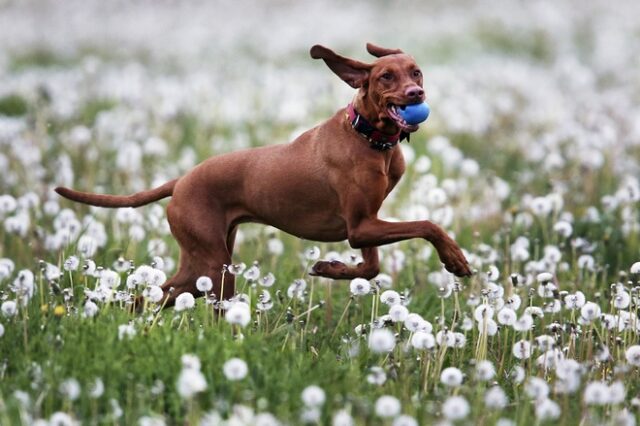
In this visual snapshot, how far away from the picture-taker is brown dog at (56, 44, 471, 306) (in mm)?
5227

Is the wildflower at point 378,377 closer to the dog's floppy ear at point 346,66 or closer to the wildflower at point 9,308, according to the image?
the dog's floppy ear at point 346,66

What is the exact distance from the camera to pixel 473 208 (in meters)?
8.83

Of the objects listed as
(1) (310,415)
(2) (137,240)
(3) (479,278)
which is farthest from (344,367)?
(2) (137,240)

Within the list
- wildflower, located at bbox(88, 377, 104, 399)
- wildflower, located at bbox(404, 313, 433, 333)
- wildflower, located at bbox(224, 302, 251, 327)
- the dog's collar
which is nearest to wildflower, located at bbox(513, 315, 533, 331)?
wildflower, located at bbox(404, 313, 433, 333)

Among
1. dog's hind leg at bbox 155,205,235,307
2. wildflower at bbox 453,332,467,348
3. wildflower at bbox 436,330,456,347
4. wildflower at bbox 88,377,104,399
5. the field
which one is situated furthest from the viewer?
dog's hind leg at bbox 155,205,235,307

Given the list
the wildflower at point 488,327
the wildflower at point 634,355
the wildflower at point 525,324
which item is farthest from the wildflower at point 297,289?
the wildflower at point 634,355

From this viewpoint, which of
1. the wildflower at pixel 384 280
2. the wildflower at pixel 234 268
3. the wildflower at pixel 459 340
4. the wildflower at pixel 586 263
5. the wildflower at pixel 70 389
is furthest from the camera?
the wildflower at pixel 586 263

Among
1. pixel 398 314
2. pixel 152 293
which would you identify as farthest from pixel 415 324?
pixel 152 293

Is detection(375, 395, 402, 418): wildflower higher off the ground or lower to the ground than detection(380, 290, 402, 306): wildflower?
lower

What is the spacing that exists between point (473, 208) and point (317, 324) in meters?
2.86

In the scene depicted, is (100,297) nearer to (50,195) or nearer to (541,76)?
(50,195)

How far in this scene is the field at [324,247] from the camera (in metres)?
4.64

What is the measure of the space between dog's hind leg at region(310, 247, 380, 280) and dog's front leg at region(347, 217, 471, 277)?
0.44 metres

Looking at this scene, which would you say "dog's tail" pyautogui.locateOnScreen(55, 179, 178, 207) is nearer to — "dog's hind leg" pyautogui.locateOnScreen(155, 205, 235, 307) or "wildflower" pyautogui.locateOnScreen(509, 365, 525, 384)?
"dog's hind leg" pyautogui.locateOnScreen(155, 205, 235, 307)
